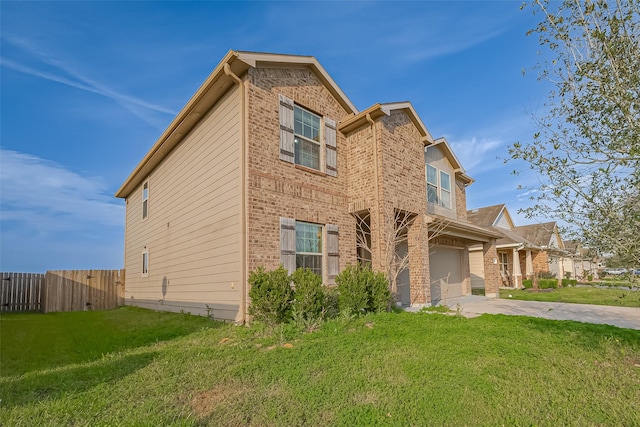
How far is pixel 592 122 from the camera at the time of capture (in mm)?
4289

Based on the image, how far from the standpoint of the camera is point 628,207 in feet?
12.4

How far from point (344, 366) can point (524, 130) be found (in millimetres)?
4088

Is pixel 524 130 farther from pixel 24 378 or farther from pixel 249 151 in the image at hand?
pixel 24 378

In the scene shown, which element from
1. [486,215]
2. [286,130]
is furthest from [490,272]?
[286,130]

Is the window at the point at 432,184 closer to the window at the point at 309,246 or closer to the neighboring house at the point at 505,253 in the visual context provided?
the window at the point at 309,246

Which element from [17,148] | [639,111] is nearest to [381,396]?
[639,111]

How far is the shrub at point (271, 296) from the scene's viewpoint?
7.01 m

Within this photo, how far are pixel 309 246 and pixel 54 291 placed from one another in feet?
41.6

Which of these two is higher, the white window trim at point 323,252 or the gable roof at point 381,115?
the gable roof at point 381,115

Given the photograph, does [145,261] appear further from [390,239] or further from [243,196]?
[390,239]

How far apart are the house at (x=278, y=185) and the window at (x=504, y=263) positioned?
10.4 meters

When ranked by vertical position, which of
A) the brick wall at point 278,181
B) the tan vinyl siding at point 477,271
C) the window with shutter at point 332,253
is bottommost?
the tan vinyl siding at point 477,271

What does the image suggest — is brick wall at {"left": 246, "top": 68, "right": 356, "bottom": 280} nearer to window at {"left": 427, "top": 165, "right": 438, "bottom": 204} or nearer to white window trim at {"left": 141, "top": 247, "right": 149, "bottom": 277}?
window at {"left": 427, "top": 165, "right": 438, "bottom": 204}

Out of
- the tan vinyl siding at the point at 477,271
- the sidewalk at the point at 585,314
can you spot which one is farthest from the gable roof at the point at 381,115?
the tan vinyl siding at the point at 477,271
